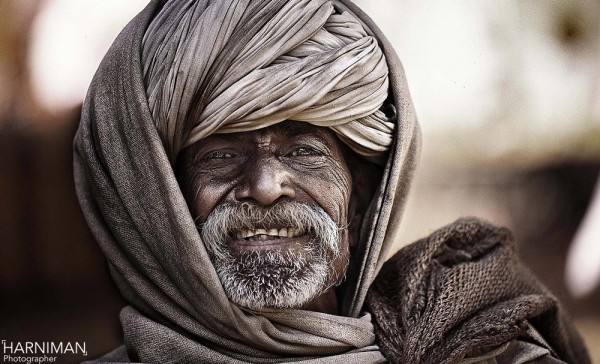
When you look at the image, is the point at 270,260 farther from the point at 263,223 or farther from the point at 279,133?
the point at 279,133

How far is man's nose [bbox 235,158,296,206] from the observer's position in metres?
2.21

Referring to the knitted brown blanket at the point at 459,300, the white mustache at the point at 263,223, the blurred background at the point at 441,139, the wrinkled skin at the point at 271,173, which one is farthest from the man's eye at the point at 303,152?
the blurred background at the point at 441,139

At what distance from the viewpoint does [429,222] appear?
3.25 metres

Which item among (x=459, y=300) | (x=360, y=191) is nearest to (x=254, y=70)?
(x=360, y=191)

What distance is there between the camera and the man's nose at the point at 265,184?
221 centimetres

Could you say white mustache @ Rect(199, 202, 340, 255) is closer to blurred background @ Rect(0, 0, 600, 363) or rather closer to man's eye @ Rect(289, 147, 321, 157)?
man's eye @ Rect(289, 147, 321, 157)

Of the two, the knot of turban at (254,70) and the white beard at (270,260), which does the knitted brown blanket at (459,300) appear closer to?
the white beard at (270,260)

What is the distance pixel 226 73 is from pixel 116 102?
321 millimetres

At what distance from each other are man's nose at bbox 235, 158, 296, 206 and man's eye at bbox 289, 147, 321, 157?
0.07m

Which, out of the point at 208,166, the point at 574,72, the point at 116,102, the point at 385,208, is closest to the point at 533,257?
the point at 574,72

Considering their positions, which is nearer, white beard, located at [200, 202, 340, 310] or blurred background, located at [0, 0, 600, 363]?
white beard, located at [200, 202, 340, 310]

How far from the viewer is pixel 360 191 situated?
8.25 ft

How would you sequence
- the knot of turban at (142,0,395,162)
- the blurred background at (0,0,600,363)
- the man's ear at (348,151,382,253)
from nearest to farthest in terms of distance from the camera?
the knot of turban at (142,0,395,162) < the man's ear at (348,151,382,253) < the blurred background at (0,0,600,363)

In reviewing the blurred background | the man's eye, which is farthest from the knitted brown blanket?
the blurred background
